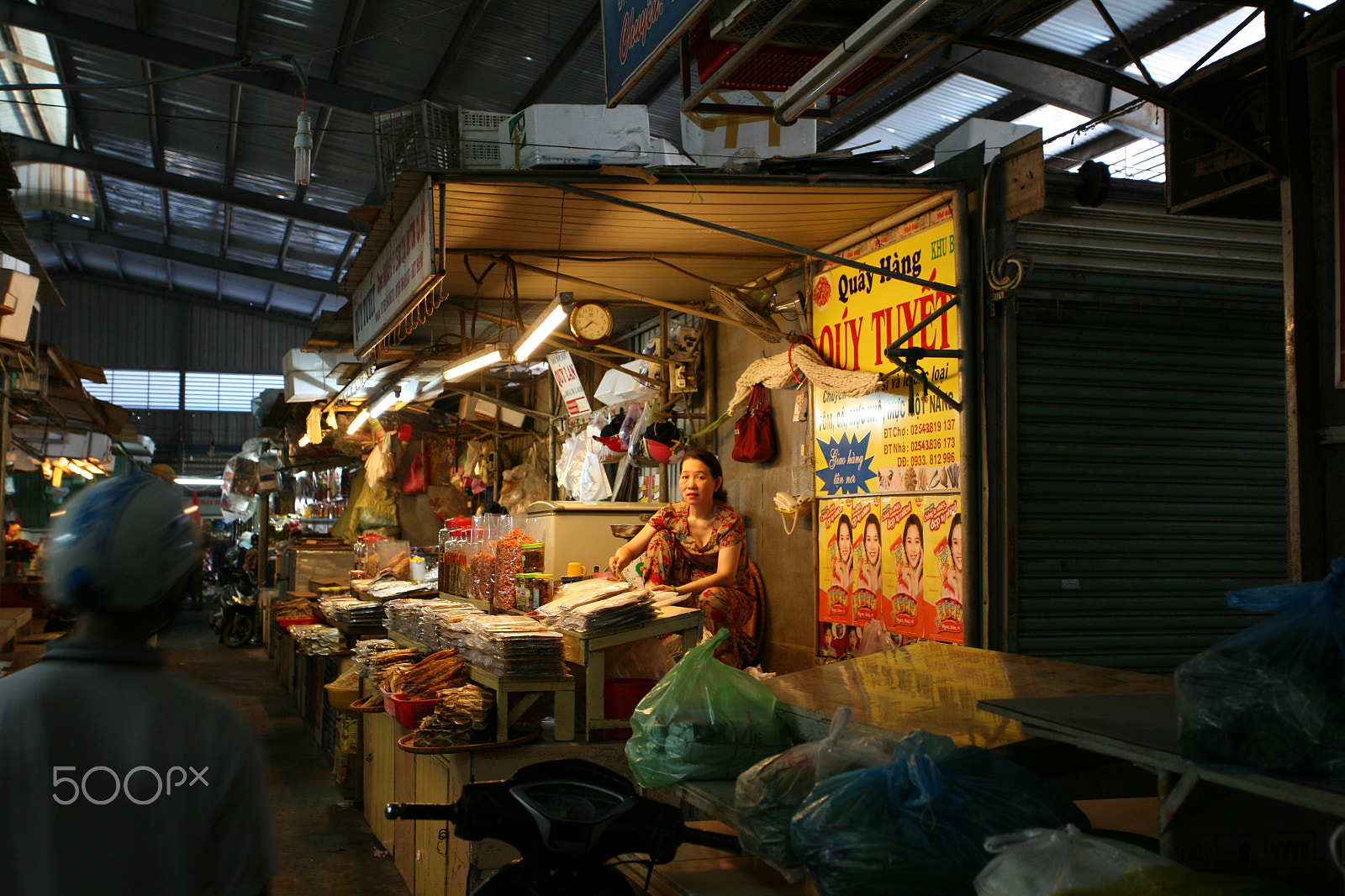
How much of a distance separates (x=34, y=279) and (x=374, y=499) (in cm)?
622

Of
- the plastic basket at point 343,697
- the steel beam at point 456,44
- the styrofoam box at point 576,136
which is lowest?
the plastic basket at point 343,697

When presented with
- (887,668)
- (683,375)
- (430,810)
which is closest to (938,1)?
(887,668)

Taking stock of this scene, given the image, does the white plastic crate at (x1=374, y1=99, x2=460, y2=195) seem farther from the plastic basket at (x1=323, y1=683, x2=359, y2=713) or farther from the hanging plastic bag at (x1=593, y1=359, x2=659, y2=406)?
the plastic basket at (x1=323, y1=683, x2=359, y2=713)

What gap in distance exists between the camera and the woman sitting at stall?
5852 mm

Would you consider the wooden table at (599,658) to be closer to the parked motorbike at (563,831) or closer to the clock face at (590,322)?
the parked motorbike at (563,831)

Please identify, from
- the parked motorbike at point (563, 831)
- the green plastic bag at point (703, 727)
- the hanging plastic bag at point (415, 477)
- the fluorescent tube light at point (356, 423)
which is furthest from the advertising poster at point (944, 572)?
the hanging plastic bag at point (415, 477)

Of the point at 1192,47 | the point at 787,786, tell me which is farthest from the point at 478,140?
the point at 1192,47

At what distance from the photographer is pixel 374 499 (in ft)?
43.5

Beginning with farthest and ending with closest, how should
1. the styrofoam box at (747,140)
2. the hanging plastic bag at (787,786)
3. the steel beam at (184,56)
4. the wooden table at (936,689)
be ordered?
the steel beam at (184,56)
the styrofoam box at (747,140)
the wooden table at (936,689)
the hanging plastic bag at (787,786)

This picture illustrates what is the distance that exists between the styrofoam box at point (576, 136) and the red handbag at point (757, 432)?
2099 mm

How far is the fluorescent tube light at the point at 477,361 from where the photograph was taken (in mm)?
6988

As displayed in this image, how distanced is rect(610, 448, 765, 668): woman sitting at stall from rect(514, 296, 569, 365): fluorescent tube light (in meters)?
1.18

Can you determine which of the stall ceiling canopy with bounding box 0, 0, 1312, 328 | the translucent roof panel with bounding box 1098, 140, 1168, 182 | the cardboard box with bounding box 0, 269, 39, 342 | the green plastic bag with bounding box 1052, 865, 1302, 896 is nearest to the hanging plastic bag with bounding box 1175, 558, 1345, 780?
the green plastic bag with bounding box 1052, 865, 1302, 896

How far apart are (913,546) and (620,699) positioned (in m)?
2.12
